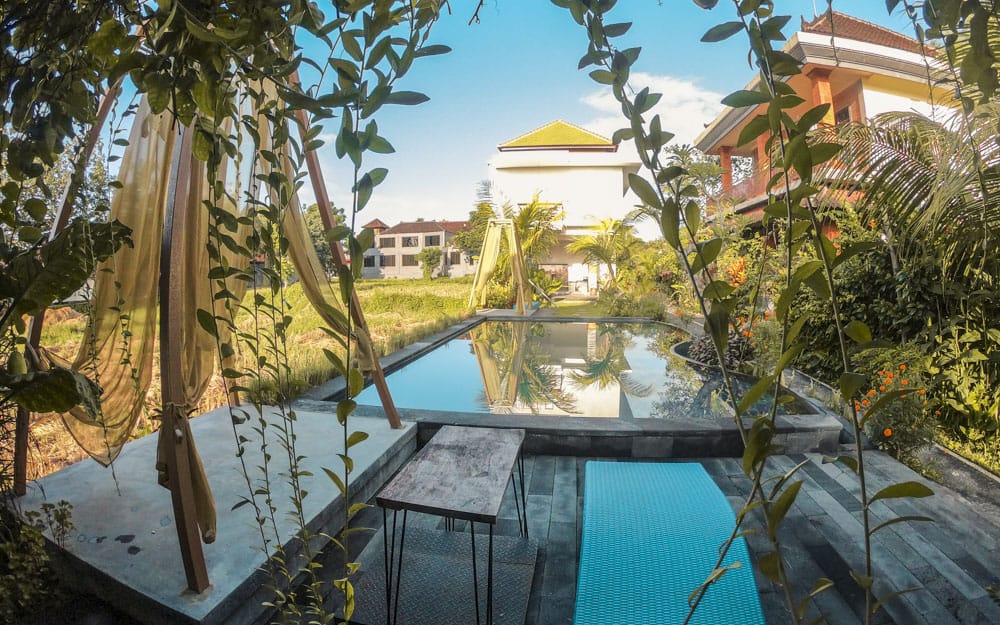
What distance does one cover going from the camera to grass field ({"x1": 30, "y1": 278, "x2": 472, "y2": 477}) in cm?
321

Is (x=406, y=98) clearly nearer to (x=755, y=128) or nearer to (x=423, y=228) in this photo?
(x=755, y=128)

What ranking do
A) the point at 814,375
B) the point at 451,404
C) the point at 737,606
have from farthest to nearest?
the point at 814,375 < the point at 451,404 < the point at 737,606

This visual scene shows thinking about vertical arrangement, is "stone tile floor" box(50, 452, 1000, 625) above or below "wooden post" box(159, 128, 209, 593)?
below

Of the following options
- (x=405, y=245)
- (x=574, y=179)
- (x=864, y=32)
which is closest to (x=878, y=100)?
(x=864, y=32)

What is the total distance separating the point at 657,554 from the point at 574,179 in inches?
795

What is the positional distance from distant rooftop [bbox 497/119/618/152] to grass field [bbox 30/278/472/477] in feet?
33.8

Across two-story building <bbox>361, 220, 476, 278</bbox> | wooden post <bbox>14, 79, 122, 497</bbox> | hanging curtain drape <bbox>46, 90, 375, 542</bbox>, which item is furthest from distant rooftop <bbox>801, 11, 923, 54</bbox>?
two-story building <bbox>361, 220, 476, 278</bbox>

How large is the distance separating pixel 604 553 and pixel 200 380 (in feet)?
8.25

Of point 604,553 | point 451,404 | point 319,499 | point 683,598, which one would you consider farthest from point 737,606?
point 451,404

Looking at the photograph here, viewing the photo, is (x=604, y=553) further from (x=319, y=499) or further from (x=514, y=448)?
(x=319, y=499)

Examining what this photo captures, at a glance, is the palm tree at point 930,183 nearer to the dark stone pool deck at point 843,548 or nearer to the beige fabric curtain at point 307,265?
A: the dark stone pool deck at point 843,548

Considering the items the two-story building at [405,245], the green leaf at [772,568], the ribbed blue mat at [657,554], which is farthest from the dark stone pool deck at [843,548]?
the two-story building at [405,245]

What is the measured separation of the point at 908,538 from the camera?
8.16ft

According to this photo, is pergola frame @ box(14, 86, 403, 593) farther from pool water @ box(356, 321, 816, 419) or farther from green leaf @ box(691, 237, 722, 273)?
pool water @ box(356, 321, 816, 419)
